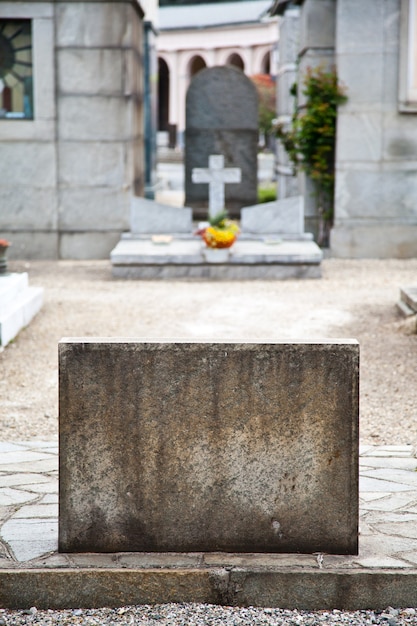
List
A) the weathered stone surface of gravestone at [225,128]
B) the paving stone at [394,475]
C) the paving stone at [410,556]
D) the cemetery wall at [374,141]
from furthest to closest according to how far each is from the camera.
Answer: the weathered stone surface of gravestone at [225,128] → the cemetery wall at [374,141] → the paving stone at [394,475] → the paving stone at [410,556]

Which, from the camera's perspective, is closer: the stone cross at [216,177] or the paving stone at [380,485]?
the paving stone at [380,485]

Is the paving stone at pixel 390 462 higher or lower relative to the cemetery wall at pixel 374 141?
lower

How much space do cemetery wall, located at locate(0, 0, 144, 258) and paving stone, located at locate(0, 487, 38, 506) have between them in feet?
30.2

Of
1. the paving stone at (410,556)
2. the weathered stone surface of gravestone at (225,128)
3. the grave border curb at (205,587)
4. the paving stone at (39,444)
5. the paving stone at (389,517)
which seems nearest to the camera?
the grave border curb at (205,587)

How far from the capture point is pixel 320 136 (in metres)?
13.4

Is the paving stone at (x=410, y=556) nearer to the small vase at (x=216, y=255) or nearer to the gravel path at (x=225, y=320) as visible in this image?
the gravel path at (x=225, y=320)

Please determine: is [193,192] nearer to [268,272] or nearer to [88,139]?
[88,139]

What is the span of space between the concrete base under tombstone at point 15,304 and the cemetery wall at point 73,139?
3.92 m

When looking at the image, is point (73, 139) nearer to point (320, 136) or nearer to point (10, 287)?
point (320, 136)

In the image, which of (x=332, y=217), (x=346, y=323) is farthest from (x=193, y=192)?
(x=346, y=323)

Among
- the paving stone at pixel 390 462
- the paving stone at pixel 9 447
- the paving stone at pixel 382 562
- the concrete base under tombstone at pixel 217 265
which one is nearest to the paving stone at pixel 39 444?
the paving stone at pixel 9 447

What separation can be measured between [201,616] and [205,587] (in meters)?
0.11

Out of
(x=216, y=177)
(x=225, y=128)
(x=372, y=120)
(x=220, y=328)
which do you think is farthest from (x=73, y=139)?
(x=220, y=328)

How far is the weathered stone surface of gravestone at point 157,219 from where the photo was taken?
41.8ft
